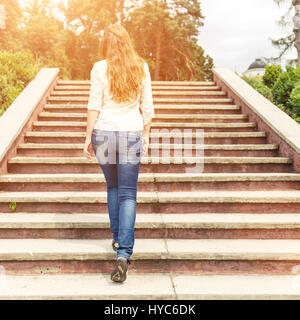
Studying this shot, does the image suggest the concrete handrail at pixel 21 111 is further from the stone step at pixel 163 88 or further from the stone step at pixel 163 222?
the stone step at pixel 163 222

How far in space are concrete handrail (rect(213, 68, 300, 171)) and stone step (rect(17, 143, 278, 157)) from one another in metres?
0.24

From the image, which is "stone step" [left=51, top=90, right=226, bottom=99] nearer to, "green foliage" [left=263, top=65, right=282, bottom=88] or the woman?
"green foliage" [left=263, top=65, right=282, bottom=88]

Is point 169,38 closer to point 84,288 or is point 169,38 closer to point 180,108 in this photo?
point 180,108

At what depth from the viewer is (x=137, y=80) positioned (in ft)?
8.96

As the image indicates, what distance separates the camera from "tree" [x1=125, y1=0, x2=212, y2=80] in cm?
1694

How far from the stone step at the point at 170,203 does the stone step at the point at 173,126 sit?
2044 millimetres

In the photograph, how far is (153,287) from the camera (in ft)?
9.18

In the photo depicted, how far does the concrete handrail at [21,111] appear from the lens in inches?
181

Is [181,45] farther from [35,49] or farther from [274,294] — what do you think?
[274,294]

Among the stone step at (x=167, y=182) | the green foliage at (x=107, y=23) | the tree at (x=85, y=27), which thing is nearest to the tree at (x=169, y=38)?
the green foliage at (x=107, y=23)

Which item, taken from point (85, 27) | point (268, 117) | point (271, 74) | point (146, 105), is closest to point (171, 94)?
point (268, 117)

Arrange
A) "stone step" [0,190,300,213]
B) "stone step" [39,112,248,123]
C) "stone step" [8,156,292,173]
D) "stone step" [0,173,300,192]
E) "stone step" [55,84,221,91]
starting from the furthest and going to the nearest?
"stone step" [55,84,221,91], "stone step" [39,112,248,123], "stone step" [8,156,292,173], "stone step" [0,173,300,192], "stone step" [0,190,300,213]

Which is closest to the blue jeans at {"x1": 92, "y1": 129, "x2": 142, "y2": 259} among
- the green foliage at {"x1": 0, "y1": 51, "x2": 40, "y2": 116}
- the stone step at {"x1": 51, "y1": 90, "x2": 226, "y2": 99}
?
the stone step at {"x1": 51, "y1": 90, "x2": 226, "y2": 99}
